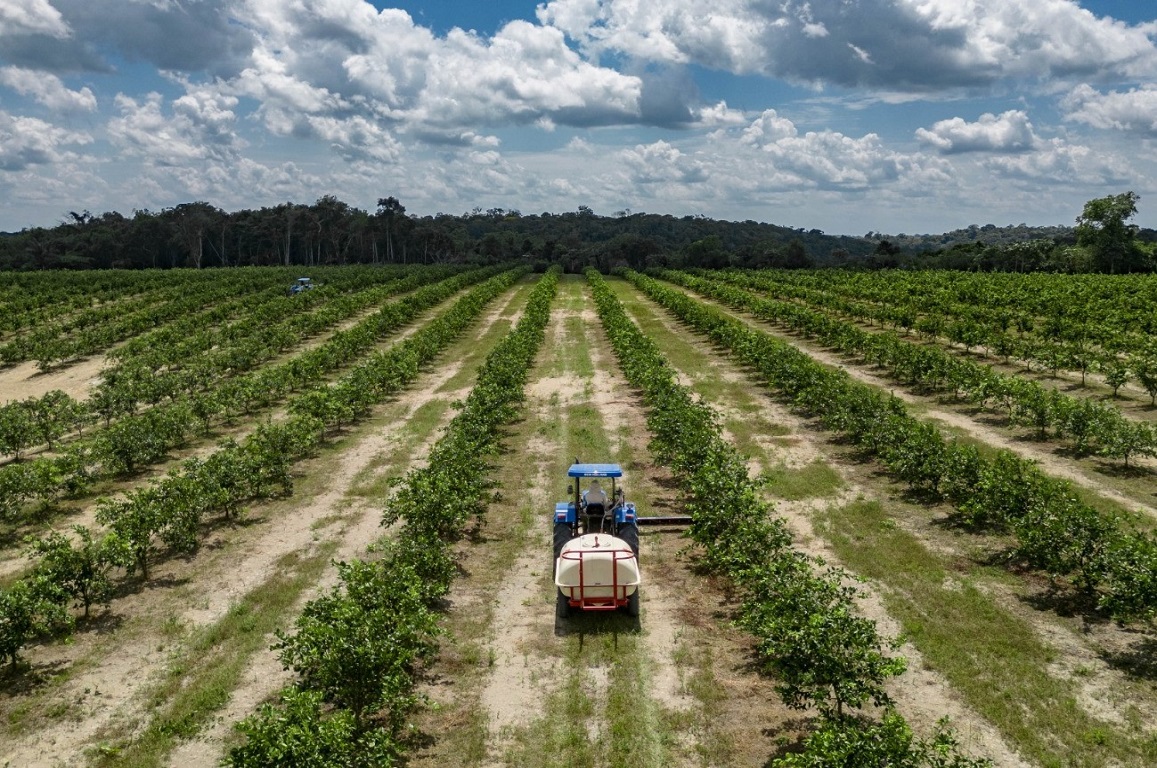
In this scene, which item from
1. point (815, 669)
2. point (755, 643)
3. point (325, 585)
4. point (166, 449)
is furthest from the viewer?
point (166, 449)

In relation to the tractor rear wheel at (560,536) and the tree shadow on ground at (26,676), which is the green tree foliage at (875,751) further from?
the tree shadow on ground at (26,676)

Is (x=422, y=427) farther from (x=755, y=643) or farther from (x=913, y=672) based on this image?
(x=913, y=672)

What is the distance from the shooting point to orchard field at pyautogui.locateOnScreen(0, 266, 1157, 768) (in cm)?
1051

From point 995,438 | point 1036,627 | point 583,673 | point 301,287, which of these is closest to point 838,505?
point 1036,627

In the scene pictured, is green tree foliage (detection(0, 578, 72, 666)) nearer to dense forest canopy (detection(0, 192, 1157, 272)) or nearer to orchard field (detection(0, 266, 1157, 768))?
orchard field (detection(0, 266, 1157, 768))

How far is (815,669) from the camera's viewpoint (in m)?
10.4

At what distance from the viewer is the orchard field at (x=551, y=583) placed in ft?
34.5

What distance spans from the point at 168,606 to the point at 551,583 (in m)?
7.08

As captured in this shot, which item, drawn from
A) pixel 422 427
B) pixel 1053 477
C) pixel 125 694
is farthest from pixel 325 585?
pixel 1053 477

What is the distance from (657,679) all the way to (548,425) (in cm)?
A: 1654

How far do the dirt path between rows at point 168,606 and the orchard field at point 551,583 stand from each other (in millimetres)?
66

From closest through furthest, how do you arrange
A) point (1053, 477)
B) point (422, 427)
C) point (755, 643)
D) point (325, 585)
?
point (755, 643), point (325, 585), point (1053, 477), point (422, 427)

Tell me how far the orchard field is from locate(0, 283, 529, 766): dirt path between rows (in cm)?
7

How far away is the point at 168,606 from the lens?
48.2 ft
